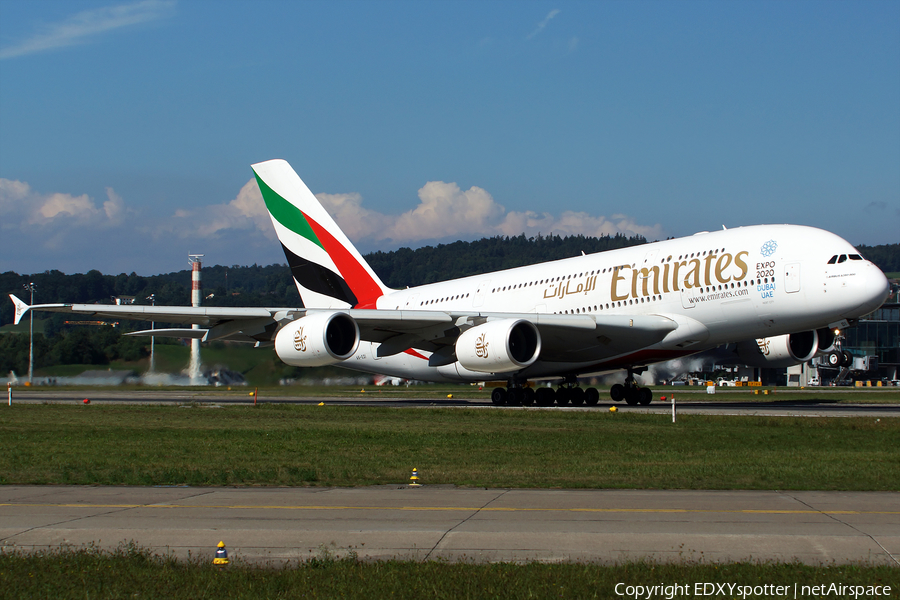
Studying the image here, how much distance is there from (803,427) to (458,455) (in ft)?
32.6

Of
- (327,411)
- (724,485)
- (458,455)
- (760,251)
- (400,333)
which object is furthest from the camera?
(400,333)

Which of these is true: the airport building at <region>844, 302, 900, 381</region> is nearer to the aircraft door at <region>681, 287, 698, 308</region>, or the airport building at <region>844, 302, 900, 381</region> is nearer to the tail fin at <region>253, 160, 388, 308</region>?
the tail fin at <region>253, 160, 388, 308</region>

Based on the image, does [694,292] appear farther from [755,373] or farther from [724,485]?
[755,373]

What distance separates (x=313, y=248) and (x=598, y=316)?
592 inches

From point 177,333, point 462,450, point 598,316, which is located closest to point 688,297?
point 598,316

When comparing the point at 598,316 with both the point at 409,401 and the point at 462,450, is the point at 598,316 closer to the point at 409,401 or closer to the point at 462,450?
the point at 409,401

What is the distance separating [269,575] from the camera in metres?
7.12

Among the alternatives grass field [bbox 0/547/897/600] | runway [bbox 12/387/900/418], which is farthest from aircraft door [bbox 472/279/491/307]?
grass field [bbox 0/547/897/600]

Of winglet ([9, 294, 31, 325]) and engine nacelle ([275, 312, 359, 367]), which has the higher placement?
winglet ([9, 294, 31, 325])

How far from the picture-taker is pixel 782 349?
107 ft

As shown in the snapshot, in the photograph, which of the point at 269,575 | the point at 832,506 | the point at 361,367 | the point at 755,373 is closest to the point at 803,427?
the point at 832,506

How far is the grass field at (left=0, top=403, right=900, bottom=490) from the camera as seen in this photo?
43.1 ft

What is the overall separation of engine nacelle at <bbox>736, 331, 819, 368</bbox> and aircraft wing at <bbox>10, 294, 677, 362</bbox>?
250 inches

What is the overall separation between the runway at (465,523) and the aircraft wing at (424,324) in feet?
56.0
